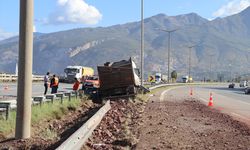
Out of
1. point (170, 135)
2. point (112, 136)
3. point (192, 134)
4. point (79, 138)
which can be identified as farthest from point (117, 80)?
point (79, 138)

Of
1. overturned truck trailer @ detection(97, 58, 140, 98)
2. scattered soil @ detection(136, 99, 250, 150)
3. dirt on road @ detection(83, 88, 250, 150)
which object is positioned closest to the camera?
dirt on road @ detection(83, 88, 250, 150)

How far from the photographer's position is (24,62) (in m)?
11.0

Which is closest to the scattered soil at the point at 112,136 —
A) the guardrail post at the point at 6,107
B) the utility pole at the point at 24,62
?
the utility pole at the point at 24,62

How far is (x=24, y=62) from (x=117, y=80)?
74.4 ft

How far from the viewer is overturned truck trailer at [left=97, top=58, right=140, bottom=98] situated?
33.3m

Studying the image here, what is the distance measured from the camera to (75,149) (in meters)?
9.55

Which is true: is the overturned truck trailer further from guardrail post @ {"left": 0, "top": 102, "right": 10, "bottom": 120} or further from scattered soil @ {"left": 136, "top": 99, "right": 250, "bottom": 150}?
guardrail post @ {"left": 0, "top": 102, "right": 10, "bottom": 120}

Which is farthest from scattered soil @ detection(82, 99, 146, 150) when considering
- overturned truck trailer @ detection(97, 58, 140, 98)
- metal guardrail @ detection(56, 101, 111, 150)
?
overturned truck trailer @ detection(97, 58, 140, 98)

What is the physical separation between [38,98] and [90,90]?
53.2 feet

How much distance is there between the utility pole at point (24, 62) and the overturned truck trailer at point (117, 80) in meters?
22.1

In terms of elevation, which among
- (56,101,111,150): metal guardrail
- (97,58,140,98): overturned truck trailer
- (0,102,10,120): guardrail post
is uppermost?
(97,58,140,98): overturned truck trailer

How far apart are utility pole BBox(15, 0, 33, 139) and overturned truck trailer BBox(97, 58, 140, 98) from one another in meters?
22.1

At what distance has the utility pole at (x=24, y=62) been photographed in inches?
432

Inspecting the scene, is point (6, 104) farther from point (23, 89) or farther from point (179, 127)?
point (179, 127)
